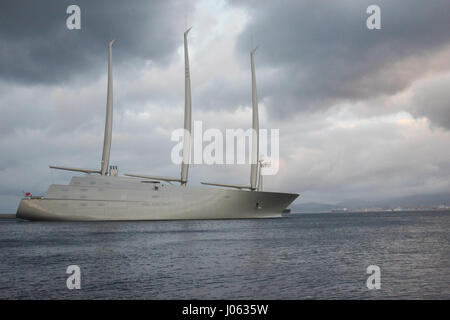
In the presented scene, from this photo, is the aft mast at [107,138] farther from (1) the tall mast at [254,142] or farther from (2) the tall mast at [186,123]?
(1) the tall mast at [254,142]

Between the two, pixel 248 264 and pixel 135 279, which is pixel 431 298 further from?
pixel 135 279

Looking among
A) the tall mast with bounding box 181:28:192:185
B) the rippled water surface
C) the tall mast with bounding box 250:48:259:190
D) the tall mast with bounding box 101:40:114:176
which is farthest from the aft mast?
the rippled water surface

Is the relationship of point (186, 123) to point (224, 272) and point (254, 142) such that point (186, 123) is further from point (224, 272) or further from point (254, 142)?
point (224, 272)

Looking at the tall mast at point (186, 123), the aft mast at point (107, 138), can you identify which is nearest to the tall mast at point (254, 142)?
the tall mast at point (186, 123)

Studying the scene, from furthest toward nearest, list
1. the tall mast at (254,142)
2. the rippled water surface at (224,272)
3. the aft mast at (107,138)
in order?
the tall mast at (254,142) < the aft mast at (107,138) < the rippled water surface at (224,272)

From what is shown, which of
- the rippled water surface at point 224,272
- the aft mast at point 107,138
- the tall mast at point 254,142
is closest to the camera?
the rippled water surface at point 224,272

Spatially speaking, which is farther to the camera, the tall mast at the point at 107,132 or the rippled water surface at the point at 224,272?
the tall mast at the point at 107,132

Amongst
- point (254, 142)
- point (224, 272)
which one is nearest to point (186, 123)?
point (254, 142)

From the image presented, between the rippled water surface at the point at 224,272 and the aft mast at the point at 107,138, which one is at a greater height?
the aft mast at the point at 107,138

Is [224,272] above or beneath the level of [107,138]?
beneath

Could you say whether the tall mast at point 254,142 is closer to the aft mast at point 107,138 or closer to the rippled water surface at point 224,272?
the aft mast at point 107,138

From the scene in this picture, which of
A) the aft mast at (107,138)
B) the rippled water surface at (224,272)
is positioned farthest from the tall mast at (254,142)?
the rippled water surface at (224,272)

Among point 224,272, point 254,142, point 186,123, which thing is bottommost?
point 224,272
